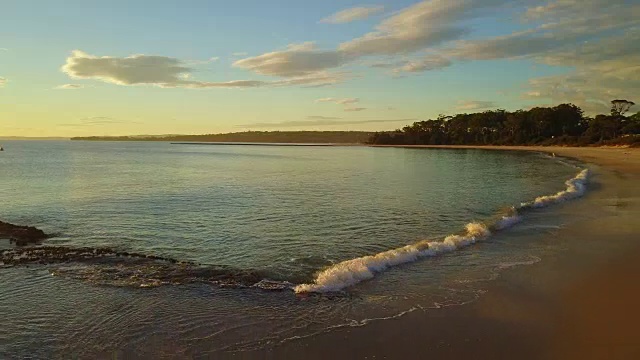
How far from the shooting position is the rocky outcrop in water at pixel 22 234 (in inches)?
577

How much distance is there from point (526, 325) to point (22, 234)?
621 inches

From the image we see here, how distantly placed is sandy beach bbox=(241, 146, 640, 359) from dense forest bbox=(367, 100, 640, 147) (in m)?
95.4

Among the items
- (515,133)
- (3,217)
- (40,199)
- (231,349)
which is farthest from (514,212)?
(515,133)

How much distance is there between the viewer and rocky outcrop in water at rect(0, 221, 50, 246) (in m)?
14.7

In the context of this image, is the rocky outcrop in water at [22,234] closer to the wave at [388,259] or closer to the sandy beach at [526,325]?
the wave at [388,259]

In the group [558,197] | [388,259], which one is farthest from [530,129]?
[388,259]

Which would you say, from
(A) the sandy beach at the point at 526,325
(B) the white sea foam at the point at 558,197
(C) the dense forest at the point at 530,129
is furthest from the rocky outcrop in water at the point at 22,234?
(C) the dense forest at the point at 530,129

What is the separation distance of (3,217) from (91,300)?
1418 centimetres

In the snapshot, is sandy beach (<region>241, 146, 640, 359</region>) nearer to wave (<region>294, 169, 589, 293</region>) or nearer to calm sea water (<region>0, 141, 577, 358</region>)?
calm sea water (<region>0, 141, 577, 358</region>)

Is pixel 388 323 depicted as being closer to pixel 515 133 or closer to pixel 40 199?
pixel 40 199

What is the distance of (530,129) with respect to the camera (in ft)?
457

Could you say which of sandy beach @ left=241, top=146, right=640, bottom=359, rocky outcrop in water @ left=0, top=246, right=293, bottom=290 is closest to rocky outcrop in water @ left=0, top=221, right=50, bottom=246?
rocky outcrop in water @ left=0, top=246, right=293, bottom=290

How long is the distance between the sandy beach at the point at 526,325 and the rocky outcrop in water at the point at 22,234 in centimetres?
1134

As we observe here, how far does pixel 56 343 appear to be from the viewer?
7.42 meters
